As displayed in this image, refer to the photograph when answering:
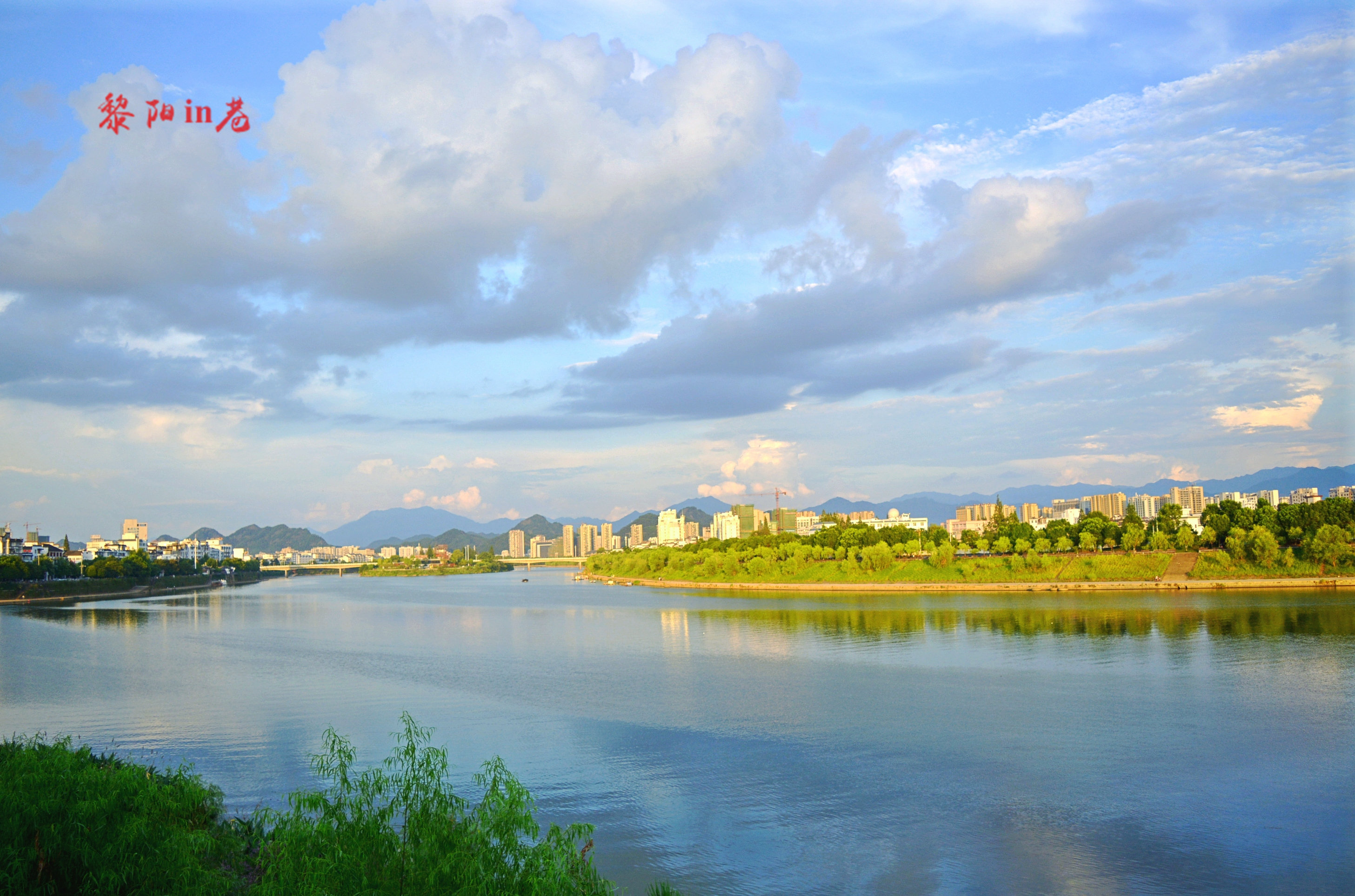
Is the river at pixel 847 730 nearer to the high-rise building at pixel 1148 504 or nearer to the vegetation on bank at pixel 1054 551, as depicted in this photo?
the vegetation on bank at pixel 1054 551

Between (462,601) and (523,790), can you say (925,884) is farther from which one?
(462,601)

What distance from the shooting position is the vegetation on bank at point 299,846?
5023mm

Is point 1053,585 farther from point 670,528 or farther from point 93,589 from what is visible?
point 670,528

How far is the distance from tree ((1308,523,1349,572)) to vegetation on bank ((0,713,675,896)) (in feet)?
125

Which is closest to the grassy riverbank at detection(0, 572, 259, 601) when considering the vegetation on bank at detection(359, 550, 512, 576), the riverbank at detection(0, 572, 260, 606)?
the riverbank at detection(0, 572, 260, 606)

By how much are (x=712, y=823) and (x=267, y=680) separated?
1320 cm

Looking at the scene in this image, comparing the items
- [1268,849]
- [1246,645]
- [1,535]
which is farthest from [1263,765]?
[1,535]

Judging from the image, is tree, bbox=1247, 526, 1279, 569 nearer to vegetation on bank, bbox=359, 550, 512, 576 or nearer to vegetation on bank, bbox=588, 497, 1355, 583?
vegetation on bank, bbox=588, 497, 1355, 583

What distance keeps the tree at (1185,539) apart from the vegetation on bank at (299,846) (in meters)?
39.9

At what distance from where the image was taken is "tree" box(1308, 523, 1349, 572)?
34125mm

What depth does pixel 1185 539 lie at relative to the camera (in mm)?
39094

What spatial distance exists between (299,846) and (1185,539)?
4265cm

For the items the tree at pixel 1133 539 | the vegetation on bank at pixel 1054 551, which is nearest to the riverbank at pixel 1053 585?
the vegetation on bank at pixel 1054 551

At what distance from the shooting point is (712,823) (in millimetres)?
8531
